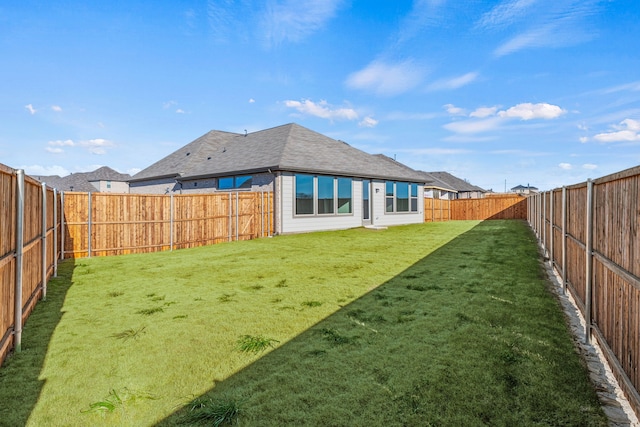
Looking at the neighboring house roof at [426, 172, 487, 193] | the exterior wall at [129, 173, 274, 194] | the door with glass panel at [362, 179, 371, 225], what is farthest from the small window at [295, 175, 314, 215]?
the neighboring house roof at [426, 172, 487, 193]

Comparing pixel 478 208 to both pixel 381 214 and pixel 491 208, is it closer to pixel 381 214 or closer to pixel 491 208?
pixel 491 208

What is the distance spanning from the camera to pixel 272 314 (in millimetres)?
4582

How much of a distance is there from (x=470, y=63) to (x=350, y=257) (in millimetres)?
14031

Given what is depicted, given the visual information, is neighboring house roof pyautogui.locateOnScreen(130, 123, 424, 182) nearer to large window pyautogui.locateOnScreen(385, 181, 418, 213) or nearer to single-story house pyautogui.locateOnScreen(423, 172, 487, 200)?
large window pyautogui.locateOnScreen(385, 181, 418, 213)

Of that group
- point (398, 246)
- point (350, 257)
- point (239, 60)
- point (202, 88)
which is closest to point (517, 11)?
point (398, 246)

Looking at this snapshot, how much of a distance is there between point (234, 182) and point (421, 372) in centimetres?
1575

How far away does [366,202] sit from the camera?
18.9 m

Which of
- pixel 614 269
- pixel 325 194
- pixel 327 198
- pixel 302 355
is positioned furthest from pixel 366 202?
pixel 614 269

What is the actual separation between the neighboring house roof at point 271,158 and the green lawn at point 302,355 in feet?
33.6

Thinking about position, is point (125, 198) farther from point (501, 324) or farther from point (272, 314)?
point (501, 324)

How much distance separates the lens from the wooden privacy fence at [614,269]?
7.68 feet

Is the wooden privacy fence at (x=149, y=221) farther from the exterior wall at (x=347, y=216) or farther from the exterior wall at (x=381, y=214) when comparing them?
the exterior wall at (x=381, y=214)

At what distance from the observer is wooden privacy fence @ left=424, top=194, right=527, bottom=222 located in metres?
26.9

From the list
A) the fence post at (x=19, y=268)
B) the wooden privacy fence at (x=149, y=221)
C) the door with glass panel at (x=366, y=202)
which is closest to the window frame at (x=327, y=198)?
the door with glass panel at (x=366, y=202)
